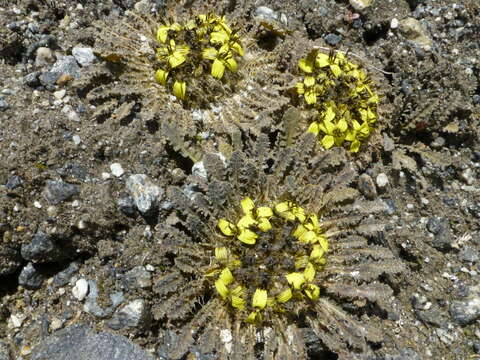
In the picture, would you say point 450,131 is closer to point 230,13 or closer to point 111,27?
point 230,13

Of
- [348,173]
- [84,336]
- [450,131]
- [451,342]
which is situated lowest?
[84,336]

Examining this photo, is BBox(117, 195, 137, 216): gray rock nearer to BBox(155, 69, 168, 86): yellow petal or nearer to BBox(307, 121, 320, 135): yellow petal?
BBox(155, 69, 168, 86): yellow petal

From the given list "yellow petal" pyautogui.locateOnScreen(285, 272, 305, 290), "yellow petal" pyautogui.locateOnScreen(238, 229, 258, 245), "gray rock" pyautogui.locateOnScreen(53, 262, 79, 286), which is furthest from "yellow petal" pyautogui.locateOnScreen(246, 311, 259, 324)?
"gray rock" pyautogui.locateOnScreen(53, 262, 79, 286)

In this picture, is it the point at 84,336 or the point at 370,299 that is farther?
the point at 370,299

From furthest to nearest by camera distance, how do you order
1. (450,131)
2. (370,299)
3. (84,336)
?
1. (450,131)
2. (370,299)
3. (84,336)

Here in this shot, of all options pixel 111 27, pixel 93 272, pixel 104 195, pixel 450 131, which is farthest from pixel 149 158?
pixel 450 131

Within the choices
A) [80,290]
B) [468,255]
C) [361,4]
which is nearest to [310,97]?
[361,4]

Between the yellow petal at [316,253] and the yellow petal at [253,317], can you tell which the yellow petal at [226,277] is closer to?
the yellow petal at [253,317]

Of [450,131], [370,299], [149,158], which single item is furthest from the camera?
[450,131]
